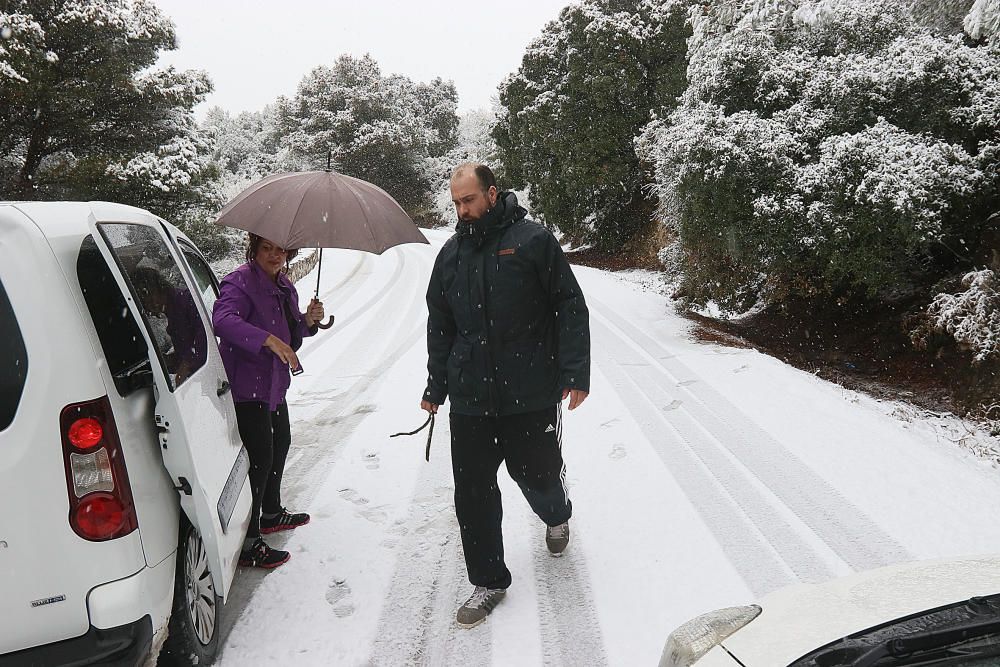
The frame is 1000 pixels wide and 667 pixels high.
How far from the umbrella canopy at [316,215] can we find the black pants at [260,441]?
875 millimetres

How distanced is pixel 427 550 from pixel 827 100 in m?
8.71

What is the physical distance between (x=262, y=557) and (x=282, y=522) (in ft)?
1.43

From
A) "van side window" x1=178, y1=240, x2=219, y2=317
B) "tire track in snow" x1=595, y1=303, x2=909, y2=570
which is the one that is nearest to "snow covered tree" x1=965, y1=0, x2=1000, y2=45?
"tire track in snow" x1=595, y1=303, x2=909, y2=570

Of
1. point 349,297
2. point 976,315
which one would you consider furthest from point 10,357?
point 349,297

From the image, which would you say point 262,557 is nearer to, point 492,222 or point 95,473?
point 95,473

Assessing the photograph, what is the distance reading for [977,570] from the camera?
1.92 m

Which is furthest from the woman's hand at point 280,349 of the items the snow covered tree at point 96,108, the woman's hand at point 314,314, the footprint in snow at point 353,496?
the snow covered tree at point 96,108

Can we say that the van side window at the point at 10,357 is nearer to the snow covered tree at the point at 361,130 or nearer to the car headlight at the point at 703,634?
the car headlight at the point at 703,634

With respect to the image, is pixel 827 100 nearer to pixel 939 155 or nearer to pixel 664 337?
pixel 939 155

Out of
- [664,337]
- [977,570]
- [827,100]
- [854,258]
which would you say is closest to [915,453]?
[977,570]

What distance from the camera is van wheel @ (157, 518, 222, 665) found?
93.3 inches

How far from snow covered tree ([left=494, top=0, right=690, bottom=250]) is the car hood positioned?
62.1ft

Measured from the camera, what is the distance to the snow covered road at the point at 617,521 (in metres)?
2.87

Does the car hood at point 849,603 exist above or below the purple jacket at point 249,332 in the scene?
below
